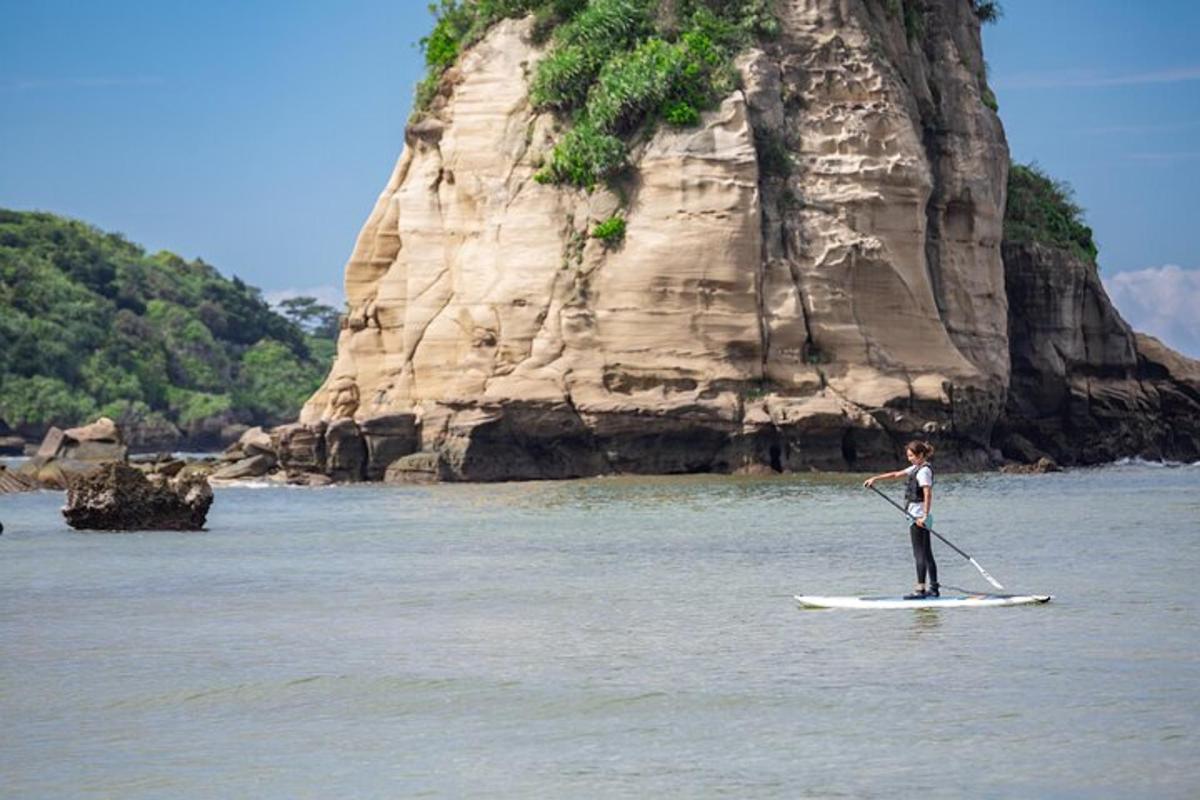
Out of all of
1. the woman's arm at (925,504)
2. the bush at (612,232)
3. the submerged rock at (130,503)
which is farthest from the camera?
the bush at (612,232)

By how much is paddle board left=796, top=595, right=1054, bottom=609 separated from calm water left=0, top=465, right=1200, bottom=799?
1.19 ft

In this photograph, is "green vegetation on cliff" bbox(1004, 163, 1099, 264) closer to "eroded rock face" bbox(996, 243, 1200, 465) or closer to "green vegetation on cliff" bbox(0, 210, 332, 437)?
"eroded rock face" bbox(996, 243, 1200, 465)

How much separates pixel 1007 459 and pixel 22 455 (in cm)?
6160

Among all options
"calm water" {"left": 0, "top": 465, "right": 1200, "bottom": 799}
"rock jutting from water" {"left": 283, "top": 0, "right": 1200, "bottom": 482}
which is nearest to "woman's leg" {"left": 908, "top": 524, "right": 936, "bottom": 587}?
"calm water" {"left": 0, "top": 465, "right": 1200, "bottom": 799}

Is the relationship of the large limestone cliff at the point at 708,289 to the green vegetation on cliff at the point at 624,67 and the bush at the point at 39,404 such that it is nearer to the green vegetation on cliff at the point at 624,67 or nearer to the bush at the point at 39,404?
the green vegetation on cliff at the point at 624,67

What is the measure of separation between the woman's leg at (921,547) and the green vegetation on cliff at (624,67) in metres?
36.3

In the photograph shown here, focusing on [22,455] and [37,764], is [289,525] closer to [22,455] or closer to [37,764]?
[37,764]

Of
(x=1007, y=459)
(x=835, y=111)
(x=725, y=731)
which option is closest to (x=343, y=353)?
(x=835, y=111)

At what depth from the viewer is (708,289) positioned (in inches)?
2186

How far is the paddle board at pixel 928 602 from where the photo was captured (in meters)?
21.2

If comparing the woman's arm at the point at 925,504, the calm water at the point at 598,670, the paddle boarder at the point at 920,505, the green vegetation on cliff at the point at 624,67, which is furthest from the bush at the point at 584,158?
the woman's arm at the point at 925,504

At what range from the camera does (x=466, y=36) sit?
63531 millimetres

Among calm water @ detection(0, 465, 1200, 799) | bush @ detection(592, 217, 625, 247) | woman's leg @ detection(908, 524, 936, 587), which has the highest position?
bush @ detection(592, 217, 625, 247)

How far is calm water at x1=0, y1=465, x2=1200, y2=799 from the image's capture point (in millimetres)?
13109
